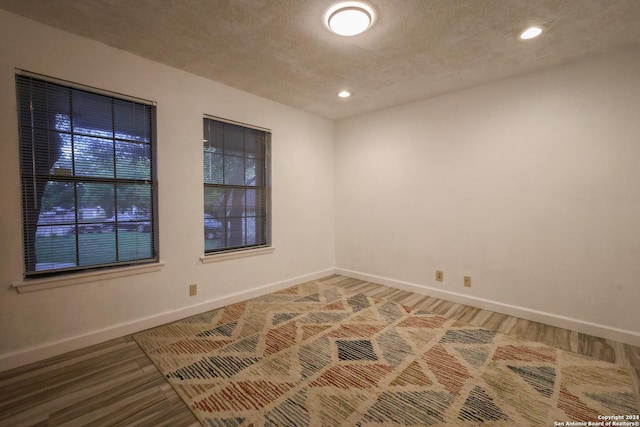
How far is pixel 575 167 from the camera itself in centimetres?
275

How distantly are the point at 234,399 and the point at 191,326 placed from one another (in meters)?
1.24

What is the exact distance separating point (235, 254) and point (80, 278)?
1447mm

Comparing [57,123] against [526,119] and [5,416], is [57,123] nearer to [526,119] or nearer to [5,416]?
[5,416]

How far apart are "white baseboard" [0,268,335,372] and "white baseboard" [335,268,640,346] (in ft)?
6.18

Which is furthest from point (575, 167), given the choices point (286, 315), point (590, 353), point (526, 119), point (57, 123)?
point (57, 123)

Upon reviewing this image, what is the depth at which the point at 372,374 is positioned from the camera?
2.09 meters

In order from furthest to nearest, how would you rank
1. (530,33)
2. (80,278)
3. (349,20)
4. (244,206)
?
(244,206), (80,278), (530,33), (349,20)

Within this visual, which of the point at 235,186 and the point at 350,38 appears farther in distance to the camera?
the point at 235,186

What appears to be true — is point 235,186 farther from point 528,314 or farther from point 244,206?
point 528,314

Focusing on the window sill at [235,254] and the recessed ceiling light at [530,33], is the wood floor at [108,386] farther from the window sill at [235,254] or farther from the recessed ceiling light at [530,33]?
the recessed ceiling light at [530,33]

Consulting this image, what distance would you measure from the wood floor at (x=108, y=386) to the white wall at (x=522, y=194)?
0.34 meters

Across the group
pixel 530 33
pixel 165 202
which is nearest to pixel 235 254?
pixel 165 202

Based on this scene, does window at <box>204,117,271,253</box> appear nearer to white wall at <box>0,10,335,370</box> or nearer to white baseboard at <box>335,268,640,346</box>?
white wall at <box>0,10,335,370</box>

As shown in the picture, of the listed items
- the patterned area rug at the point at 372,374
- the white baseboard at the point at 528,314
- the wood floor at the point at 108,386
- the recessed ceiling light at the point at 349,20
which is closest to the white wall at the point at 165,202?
the wood floor at the point at 108,386
